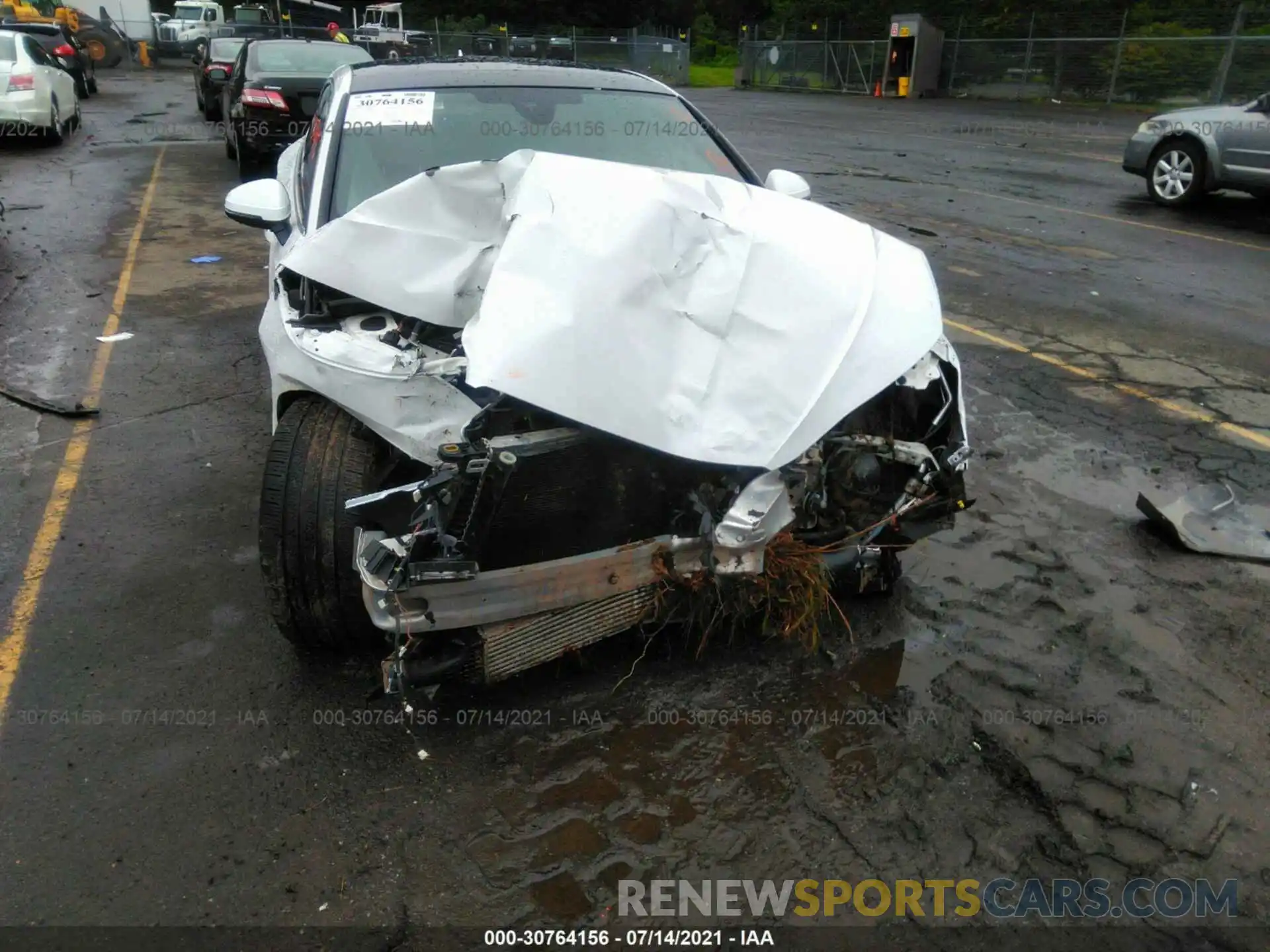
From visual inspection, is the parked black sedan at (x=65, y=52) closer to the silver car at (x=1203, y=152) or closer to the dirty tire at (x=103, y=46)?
the dirty tire at (x=103, y=46)

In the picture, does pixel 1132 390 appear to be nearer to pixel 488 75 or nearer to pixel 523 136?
pixel 523 136

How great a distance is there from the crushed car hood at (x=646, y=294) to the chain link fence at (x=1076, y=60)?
23.1 metres

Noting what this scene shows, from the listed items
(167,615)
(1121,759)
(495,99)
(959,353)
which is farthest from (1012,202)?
(167,615)

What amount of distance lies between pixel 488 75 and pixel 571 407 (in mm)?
2717

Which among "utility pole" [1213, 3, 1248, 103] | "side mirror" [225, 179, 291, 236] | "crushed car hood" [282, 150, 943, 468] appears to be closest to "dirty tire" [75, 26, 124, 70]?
"utility pole" [1213, 3, 1248, 103]

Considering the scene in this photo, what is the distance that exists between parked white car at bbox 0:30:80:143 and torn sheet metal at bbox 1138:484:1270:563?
49.1 ft

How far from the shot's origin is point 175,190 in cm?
1131

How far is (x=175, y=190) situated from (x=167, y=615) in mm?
9668

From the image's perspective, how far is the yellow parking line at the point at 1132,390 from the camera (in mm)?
5031

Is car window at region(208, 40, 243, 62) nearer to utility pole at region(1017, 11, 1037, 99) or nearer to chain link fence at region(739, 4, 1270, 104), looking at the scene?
chain link fence at region(739, 4, 1270, 104)

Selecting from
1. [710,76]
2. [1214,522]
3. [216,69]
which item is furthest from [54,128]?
[710,76]

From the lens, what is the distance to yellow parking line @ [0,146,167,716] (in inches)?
125

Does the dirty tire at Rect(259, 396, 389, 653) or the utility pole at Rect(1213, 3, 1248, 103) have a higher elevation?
the utility pole at Rect(1213, 3, 1248, 103)
